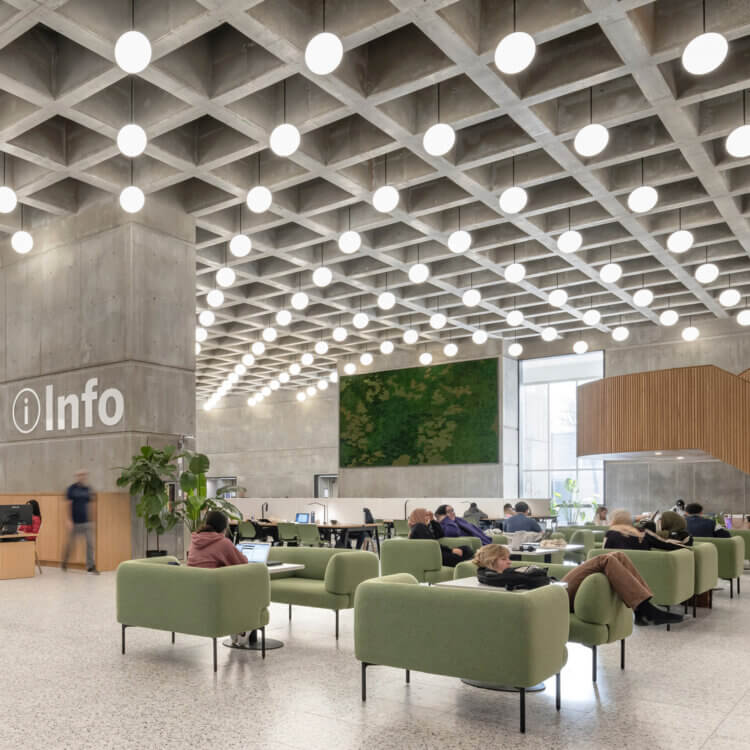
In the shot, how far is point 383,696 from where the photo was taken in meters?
4.92

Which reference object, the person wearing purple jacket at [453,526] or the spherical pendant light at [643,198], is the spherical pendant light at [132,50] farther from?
the person wearing purple jacket at [453,526]

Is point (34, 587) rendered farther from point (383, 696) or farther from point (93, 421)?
point (383, 696)

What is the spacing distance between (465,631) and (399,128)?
6356mm

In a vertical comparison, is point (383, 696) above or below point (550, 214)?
below

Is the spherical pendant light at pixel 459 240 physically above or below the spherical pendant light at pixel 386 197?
below

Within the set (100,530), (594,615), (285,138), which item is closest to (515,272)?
(285,138)

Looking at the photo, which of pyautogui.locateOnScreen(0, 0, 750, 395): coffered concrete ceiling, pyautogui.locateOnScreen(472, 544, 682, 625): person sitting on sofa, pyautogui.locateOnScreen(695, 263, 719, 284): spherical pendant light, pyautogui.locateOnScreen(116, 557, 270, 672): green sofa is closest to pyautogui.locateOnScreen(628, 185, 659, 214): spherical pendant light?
pyautogui.locateOnScreen(0, 0, 750, 395): coffered concrete ceiling

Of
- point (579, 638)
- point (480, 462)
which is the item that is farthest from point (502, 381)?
point (579, 638)

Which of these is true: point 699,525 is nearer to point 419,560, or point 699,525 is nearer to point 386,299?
point 419,560

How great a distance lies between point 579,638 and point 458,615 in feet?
4.21

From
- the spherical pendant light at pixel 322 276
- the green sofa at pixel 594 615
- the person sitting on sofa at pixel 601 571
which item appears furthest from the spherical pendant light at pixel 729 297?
the green sofa at pixel 594 615

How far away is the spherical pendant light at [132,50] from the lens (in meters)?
6.21

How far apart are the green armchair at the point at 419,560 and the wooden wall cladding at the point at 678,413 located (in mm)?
5310

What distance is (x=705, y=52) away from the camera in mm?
6141
